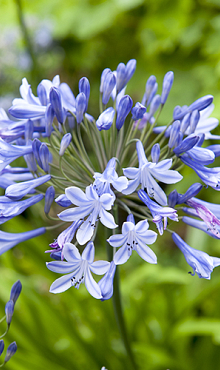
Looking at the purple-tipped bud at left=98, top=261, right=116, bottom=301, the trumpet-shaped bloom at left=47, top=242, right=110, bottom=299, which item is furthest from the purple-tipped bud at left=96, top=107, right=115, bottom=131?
the purple-tipped bud at left=98, top=261, right=116, bottom=301

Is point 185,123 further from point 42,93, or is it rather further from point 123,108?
point 42,93

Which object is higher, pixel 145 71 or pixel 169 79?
pixel 169 79

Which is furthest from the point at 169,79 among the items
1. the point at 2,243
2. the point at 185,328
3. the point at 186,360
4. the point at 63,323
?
the point at 186,360

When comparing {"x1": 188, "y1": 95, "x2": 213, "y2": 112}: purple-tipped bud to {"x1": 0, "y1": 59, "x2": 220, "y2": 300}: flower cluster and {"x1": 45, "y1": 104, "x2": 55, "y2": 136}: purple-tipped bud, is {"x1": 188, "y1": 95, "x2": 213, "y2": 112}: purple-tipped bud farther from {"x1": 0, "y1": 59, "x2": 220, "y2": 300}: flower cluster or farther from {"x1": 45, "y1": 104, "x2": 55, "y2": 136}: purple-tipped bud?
{"x1": 45, "y1": 104, "x2": 55, "y2": 136}: purple-tipped bud

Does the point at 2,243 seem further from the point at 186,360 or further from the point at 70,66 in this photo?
the point at 70,66

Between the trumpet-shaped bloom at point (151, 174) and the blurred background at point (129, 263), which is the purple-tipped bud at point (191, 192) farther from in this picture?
the blurred background at point (129, 263)

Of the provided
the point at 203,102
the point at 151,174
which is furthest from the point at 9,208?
the point at 203,102

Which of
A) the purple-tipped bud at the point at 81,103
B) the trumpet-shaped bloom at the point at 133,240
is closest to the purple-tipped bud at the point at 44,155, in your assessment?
the purple-tipped bud at the point at 81,103
